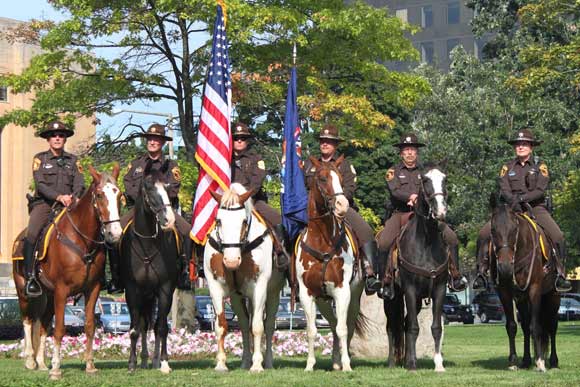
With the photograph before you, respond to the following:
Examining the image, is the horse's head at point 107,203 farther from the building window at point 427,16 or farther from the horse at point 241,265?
the building window at point 427,16

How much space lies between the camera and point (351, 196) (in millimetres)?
18859

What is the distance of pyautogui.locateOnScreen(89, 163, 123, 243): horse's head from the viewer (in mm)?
17000

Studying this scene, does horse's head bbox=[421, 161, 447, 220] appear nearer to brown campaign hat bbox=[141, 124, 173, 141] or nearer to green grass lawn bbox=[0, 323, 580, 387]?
green grass lawn bbox=[0, 323, 580, 387]

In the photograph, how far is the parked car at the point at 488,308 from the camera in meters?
64.8

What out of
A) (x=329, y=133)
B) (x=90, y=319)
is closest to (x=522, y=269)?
(x=329, y=133)

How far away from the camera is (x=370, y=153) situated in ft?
224

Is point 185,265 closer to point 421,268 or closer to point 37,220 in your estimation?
point 37,220

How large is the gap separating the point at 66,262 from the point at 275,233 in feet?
10.7

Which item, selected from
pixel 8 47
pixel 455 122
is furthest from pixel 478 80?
pixel 8 47

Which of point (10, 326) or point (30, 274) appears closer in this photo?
point (30, 274)

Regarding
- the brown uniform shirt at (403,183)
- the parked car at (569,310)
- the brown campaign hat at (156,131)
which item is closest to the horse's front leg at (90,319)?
the brown campaign hat at (156,131)

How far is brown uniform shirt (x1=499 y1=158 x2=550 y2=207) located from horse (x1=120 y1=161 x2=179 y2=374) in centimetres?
533

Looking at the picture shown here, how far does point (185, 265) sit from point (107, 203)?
2345 mm

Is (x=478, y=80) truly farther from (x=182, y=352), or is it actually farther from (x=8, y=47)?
(x=182, y=352)
